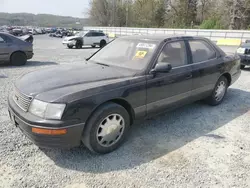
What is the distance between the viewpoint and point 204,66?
14.1 feet

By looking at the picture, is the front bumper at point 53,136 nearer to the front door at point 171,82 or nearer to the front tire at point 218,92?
the front door at point 171,82

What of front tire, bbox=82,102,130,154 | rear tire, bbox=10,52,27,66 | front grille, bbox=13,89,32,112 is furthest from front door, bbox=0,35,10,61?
front tire, bbox=82,102,130,154

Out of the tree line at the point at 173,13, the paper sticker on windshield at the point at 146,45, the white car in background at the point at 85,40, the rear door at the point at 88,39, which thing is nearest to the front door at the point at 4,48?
the paper sticker on windshield at the point at 146,45

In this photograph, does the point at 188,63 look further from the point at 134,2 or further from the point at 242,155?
the point at 134,2

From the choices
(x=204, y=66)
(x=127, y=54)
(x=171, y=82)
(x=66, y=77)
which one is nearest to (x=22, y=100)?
(x=66, y=77)

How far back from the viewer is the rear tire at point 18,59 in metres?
9.14

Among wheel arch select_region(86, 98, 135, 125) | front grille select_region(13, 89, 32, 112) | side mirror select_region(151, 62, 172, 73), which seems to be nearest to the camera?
front grille select_region(13, 89, 32, 112)

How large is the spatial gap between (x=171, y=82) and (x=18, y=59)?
7.75 m

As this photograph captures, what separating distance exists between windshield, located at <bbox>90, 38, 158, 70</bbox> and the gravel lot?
44.4 inches

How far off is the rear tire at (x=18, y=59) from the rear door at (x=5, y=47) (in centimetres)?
20

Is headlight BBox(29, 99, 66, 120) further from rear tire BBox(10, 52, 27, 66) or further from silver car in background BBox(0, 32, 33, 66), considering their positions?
rear tire BBox(10, 52, 27, 66)

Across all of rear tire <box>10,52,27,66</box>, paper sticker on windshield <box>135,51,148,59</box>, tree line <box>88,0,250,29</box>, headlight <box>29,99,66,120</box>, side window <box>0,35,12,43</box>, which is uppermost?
tree line <box>88,0,250,29</box>

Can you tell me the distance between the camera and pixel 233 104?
506cm

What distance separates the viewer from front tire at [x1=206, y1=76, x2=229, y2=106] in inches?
189
